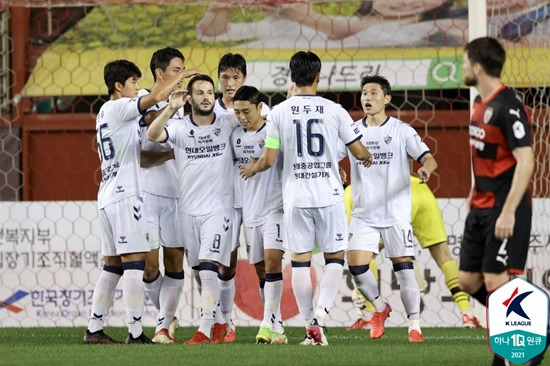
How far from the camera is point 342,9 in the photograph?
39.1 feet

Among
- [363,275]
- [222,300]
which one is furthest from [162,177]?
[363,275]

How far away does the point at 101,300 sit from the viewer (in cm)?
802

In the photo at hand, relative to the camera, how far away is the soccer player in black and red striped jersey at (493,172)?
18.8 feet

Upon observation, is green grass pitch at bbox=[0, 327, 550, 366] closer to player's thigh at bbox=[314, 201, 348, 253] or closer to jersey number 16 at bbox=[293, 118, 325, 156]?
player's thigh at bbox=[314, 201, 348, 253]

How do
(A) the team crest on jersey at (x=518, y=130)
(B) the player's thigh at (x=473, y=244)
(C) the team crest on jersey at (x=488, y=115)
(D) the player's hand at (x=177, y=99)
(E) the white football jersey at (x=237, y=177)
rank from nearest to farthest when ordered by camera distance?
(A) the team crest on jersey at (x=518, y=130) < (C) the team crest on jersey at (x=488, y=115) < (B) the player's thigh at (x=473, y=244) < (D) the player's hand at (x=177, y=99) < (E) the white football jersey at (x=237, y=177)

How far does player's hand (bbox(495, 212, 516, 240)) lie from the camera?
5.59 meters

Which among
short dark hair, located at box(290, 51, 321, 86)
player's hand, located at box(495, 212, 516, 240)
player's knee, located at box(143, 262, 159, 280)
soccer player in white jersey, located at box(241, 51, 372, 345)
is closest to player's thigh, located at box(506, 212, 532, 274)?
player's hand, located at box(495, 212, 516, 240)

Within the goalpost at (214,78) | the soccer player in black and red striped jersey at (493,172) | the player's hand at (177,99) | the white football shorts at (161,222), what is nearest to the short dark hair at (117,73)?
the player's hand at (177,99)

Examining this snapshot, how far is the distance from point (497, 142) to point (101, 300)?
3.29 metres

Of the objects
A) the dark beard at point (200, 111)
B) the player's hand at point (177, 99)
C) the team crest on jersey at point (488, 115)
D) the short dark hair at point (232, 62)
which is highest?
the short dark hair at point (232, 62)

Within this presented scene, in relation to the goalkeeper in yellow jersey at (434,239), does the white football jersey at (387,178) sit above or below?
above

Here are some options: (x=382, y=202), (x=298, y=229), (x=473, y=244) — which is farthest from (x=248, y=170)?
(x=473, y=244)

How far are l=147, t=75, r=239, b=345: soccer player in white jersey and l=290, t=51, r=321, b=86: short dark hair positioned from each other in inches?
28.0

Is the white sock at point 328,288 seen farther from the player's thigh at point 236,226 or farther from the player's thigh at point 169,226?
the player's thigh at point 169,226
